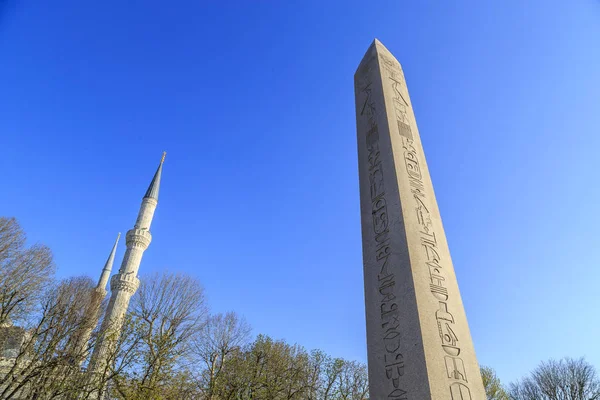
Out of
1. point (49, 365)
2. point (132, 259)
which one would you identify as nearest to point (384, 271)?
point (49, 365)

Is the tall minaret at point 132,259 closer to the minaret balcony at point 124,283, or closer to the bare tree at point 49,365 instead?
the minaret balcony at point 124,283

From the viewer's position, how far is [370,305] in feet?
14.1

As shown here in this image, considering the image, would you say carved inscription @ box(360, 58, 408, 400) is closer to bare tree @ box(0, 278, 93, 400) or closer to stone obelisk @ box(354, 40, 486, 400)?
stone obelisk @ box(354, 40, 486, 400)

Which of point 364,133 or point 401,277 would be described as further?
point 364,133

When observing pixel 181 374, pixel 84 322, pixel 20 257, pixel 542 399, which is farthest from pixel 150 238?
pixel 542 399

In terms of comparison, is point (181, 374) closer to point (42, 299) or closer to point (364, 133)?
point (42, 299)

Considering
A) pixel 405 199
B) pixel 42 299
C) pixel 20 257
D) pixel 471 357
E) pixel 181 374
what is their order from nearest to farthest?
1. pixel 471 357
2. pixel 405 199
3. pixel 181 374
4. pixel 42 299
5. pixel 20 257

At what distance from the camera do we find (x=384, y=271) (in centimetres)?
430

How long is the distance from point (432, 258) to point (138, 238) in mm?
32546

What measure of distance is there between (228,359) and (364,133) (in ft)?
65.9

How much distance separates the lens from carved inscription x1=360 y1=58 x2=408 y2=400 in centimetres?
359

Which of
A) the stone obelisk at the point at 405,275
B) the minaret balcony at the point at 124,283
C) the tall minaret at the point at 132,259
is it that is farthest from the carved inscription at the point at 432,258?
the minaret balcony at the point at 124,283

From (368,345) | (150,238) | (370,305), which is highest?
(150,238)

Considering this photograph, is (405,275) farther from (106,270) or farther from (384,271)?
(106,270)
